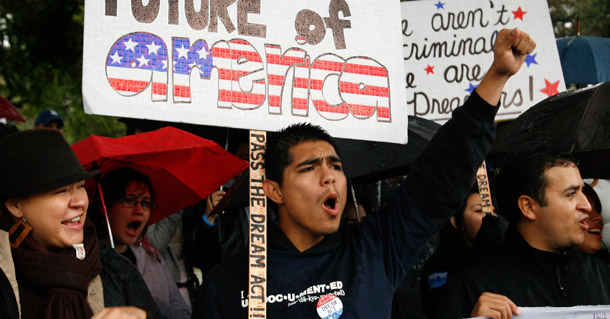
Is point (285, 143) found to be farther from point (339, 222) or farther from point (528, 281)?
point (528, 281)

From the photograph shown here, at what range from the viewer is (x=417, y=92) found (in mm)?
5062

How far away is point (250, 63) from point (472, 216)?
1.91m

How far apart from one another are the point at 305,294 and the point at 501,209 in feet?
4.39

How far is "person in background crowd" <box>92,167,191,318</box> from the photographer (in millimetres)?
3773

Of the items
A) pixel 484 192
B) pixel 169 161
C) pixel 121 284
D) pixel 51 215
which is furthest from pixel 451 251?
pixel 51 215

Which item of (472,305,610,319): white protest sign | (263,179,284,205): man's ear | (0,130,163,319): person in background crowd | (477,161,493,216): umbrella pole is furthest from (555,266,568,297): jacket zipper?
(0,130,163,319): person in background crowd

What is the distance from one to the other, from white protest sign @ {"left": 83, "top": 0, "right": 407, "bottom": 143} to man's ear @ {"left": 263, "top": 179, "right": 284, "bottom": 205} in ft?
0.77

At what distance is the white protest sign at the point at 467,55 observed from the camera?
493 centimetres

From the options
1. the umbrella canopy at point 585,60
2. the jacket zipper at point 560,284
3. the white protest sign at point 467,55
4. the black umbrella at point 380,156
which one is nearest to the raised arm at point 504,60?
the jacket zipper at point 560,284

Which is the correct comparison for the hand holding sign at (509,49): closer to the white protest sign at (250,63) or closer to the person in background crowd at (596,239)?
the white protest sign at (250,63)

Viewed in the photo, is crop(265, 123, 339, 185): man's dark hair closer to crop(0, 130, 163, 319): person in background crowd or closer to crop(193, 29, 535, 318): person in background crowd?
crop(193, 29, 535, 318): person in background crowd

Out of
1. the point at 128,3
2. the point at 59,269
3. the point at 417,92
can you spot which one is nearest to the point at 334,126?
the point at 128,3

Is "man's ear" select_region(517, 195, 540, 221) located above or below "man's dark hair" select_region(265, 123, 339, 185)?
below

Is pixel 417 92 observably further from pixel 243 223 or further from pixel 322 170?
pixel 322 170
